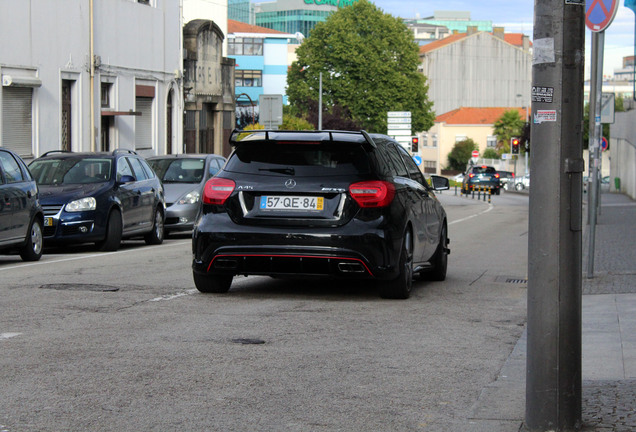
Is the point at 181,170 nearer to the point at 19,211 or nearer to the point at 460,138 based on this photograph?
the point at 19,211

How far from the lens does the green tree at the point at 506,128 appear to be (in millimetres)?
116250

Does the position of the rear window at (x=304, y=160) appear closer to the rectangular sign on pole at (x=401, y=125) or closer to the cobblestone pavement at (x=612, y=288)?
the cobblestone pavement at (x=612, y=288)

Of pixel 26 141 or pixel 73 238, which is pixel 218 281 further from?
pixel 26 141

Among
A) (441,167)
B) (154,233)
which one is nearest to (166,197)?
(154,233)

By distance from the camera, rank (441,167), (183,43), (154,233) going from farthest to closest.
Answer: (441,167) < (183,43) < (154,233)

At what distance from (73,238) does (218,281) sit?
669cm

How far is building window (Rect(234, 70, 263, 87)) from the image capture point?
102 meters

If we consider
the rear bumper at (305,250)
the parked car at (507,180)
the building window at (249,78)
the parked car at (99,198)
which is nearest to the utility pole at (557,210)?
the rear bumper at (305,250)

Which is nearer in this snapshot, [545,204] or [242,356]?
Answer: [545,204]

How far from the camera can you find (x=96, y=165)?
18156 millimetres

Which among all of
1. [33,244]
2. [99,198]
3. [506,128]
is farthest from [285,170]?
[506,128]

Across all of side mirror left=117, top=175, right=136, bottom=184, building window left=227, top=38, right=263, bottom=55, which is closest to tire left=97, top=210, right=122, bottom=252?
side mirror left=117, top=175, right=136, bottom=184

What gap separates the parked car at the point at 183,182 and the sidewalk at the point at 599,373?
10.6m

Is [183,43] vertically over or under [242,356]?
over
